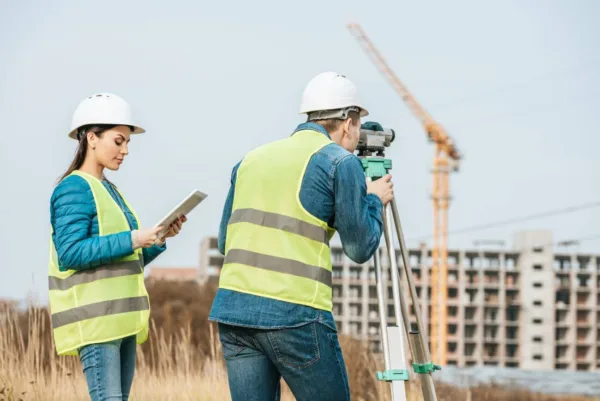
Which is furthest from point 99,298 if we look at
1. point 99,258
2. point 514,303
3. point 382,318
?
point 514,303

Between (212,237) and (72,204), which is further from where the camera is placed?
(212,237)

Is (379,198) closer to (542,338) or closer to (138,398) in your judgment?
(138,398)

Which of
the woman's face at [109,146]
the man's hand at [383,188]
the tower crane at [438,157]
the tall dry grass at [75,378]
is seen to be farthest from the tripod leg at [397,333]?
the tower crane at [438,157]

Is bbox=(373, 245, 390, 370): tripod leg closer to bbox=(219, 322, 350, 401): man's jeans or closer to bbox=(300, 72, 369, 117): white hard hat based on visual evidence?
bbox=(219, 322, 350, 401): man's jeans

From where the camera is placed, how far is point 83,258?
352 cm

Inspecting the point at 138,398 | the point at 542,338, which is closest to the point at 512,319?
the point at 542,338

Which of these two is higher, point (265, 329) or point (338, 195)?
point (338, 195)

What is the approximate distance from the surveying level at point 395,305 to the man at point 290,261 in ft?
1.12

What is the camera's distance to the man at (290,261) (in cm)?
312

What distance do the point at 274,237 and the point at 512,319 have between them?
15637cm

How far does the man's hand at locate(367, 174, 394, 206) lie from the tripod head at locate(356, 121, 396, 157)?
27 centimetres

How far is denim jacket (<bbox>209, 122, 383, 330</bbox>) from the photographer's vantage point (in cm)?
310

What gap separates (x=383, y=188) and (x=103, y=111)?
3.18ft

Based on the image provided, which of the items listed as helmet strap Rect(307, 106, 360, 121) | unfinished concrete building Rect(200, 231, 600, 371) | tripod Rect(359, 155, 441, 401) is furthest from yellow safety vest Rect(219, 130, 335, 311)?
unfinished concrete building Rect(200, 231, 600, 371)
